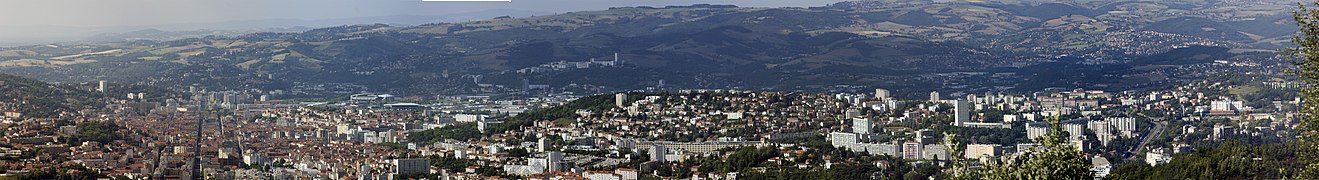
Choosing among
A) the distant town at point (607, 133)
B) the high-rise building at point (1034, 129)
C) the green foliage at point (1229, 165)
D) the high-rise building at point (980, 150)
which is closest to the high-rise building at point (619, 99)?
the distant town at point (607, 133)

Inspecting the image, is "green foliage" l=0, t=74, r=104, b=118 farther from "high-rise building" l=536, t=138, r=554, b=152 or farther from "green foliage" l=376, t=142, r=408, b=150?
"high-rise building" l=536, t=138, r=554, b=152

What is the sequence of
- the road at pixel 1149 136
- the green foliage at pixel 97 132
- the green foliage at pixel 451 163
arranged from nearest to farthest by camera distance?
the green foliage at pixel 451 163 → the green foliage at pixel 97 132 → the road at pixel 1149 136

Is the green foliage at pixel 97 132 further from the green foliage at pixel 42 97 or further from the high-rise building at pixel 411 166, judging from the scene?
the high-rise building at pixel 411 166

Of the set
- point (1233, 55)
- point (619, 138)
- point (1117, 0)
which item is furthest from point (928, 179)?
point (1117, 0)

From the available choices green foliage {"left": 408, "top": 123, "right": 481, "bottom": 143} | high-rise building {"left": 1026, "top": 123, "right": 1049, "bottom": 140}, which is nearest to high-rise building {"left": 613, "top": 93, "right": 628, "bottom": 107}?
green foliage {"left": 408, "top": 123, "right": 481, "bottom": 143}

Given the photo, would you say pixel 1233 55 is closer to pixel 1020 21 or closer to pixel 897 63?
pixel 897 63

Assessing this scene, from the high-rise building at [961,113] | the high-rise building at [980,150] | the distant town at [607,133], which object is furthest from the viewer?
the high-rise building at [961,113]
